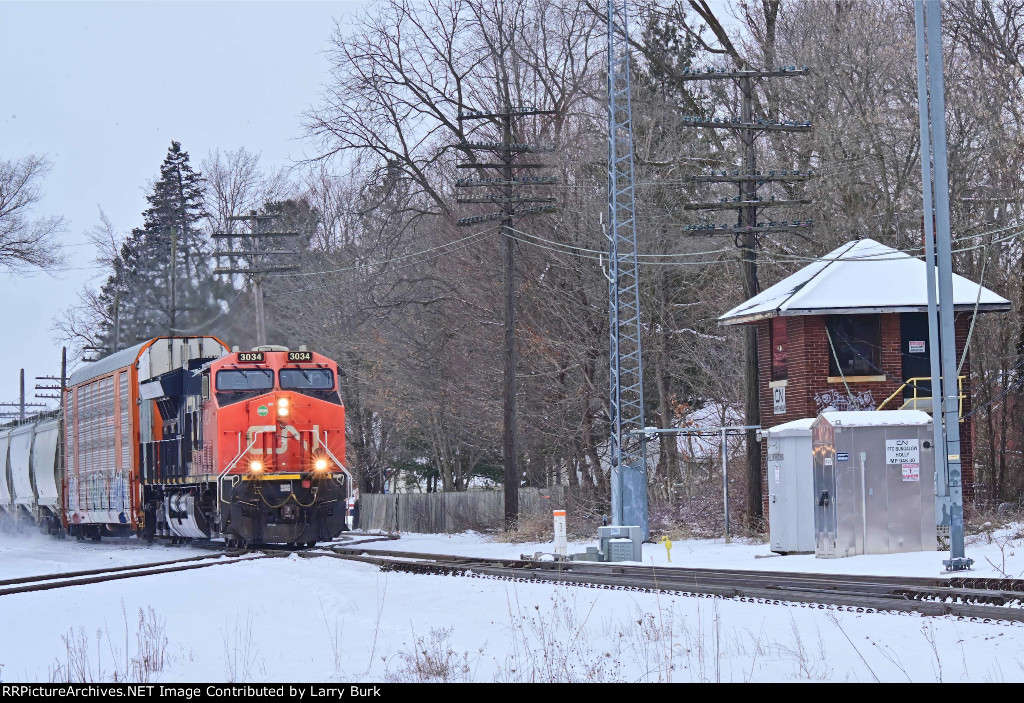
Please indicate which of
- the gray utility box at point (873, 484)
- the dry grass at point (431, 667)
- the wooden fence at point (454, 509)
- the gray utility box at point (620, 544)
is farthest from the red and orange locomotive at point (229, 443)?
the dry grass at point (431, 667)

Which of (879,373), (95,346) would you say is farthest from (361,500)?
(95,346)

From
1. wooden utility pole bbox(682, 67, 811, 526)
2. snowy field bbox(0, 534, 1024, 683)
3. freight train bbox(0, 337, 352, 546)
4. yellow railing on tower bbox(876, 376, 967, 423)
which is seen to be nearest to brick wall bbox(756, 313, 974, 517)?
yellow railing on tower bbox(876, 376, 967, 423)

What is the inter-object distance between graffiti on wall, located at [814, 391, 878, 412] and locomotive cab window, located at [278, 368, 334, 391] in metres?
10.4

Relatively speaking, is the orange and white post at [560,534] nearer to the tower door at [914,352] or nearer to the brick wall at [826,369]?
the brick wall at [826,369]

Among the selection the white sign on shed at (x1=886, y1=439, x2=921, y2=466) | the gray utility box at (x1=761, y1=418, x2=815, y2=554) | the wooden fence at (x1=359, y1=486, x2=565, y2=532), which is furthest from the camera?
the wooden fence at (x1=359, y1=486, x2=565, y2=532)

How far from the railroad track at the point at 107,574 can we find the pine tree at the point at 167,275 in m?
24.3

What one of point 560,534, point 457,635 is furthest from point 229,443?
point 457,635

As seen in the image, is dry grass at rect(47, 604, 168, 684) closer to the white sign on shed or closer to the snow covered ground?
the snow covered ground

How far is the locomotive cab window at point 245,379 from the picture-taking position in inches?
1043

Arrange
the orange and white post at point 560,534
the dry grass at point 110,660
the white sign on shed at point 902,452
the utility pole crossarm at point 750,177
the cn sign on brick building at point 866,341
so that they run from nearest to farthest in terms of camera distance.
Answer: the dry grass at point 110,660 < the white sign on shed at point 902,452 < the orange and white post at point 560,534 < the cn sign on brick building at point 866,341 < the utility pole crossarm at point 750,177

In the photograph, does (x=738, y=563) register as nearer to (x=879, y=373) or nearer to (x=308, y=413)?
(x=879, y=373)

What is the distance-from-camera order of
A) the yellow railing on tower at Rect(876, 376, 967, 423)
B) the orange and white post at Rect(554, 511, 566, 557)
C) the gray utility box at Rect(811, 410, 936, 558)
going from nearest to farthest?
the gray utility box at Rect(811, 410, 936, 558)
the orange and white post at Rect(554, 511, 566, 557)
the yellow railing on tower at Rect(876, 376, 967, 423)

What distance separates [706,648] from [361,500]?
38.1 metres

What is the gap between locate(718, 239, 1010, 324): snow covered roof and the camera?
25.6 metres
